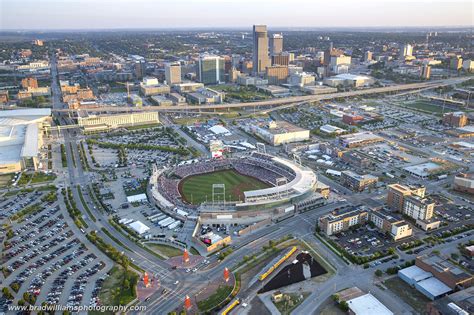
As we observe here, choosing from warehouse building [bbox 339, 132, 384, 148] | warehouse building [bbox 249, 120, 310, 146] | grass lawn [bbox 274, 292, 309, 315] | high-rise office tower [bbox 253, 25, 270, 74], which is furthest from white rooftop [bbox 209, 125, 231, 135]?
high-rise office tower [bbox 253, 25, 270, 74]

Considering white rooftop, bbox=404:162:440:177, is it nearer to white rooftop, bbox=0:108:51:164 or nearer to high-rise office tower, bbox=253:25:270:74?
white rooftop, bbox=0:108:51:164

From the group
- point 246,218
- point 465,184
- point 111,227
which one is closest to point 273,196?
point 246,218

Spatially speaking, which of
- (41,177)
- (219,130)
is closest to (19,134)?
(41,177)

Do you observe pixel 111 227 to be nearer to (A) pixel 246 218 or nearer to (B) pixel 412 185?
(A) pixel 246 218

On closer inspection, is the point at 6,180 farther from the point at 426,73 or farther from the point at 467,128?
the point at 426,73

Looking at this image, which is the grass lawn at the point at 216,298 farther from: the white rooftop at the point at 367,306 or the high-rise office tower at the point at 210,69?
the high-rise office tower at the point at 210,69
